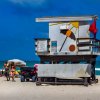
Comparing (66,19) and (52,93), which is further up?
(66,19)

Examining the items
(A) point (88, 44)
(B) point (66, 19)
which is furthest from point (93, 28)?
(B) point (66, 19)

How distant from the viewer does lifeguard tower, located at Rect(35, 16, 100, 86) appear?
2541 cm

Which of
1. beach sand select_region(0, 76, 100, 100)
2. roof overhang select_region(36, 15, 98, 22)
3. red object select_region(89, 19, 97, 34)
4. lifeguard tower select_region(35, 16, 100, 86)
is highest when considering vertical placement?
roof overhang select_region(36, 15, 98, 22)

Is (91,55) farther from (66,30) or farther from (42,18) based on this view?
(42,18)

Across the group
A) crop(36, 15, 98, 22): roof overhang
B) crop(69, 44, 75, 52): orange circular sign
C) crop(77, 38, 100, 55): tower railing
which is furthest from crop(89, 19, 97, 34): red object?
crop(69, 44, 75, 52): orange circular sign

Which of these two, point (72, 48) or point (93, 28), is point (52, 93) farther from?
point (93, 28)

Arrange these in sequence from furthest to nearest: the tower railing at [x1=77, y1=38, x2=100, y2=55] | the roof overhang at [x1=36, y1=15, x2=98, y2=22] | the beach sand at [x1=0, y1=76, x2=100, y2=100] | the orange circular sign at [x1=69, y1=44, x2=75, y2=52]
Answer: the orange circular sign at [x1=69, y1=44, x2=75, y2=52], the roof overhang at [x1=36, y1=15, x2=98, y2=22], the tower railing at [x1=77, y1=38, x2=100, y2=55], the beach sand at [x1=0, y1=76, x2=100, y2=100]

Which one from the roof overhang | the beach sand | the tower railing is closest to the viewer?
the beach sand

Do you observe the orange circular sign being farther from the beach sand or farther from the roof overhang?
the beach sand

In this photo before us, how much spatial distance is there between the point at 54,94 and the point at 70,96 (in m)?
1.07

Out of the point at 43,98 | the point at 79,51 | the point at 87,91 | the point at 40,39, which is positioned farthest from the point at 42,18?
the point at 43,98

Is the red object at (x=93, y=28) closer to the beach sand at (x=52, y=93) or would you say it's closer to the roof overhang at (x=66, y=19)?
the roof overhang at (x=66, y=19)

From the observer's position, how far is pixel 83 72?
2522cm

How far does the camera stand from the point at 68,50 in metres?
25.9
